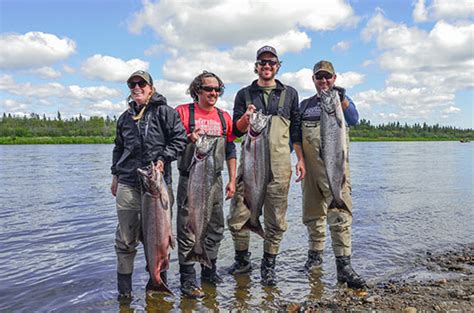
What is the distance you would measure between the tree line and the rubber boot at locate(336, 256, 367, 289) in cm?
5036

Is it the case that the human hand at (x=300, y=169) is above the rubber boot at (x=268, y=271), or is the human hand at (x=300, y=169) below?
above

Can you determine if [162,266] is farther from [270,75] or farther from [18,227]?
[18,227]

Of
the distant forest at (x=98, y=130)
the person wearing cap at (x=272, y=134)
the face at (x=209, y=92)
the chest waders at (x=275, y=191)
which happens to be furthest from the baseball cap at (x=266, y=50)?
the distant forest at (x=98, y=130)

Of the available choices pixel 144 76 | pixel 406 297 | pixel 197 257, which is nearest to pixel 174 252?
pixel 197 257

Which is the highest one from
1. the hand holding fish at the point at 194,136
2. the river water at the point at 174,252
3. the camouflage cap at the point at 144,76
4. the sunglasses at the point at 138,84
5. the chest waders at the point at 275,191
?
the camouflage cap at the point at 144,76

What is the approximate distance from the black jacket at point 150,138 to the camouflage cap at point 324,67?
2.20m

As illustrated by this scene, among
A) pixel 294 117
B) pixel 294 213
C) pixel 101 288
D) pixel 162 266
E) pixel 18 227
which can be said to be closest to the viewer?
pixel 162 266

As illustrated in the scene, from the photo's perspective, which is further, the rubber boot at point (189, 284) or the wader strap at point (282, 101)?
the wader strap at point (282, 101)

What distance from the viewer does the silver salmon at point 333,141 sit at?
5.91 m

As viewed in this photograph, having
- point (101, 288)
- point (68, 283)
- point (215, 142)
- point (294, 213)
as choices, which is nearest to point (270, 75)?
point (215, 142)

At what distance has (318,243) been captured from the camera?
7.41 meters

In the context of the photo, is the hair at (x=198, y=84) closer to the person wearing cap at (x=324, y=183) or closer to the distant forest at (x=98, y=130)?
the person wearing cap at (x=324, y=183)

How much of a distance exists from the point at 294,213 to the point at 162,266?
896cm

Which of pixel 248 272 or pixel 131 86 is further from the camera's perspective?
pixel 248 272
